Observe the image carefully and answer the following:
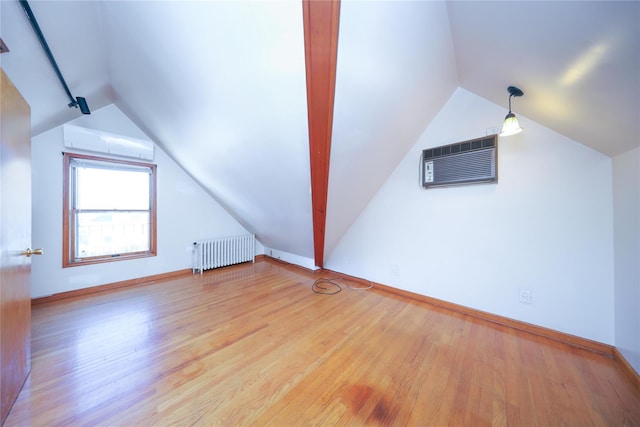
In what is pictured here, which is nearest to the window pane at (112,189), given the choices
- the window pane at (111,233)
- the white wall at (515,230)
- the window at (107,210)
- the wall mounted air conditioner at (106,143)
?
the window at (107,210)

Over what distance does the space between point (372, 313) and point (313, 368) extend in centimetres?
100

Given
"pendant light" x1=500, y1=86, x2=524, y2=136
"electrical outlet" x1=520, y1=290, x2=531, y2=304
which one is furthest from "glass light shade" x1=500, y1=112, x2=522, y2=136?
"electrical outlet" x1=520, y1=290, x2=531, y2=304

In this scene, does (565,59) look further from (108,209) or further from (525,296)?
(108,209)

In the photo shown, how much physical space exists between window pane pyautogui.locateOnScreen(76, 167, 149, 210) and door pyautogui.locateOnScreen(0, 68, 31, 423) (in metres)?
1.77

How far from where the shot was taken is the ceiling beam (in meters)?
1.02

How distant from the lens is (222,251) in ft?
12.1

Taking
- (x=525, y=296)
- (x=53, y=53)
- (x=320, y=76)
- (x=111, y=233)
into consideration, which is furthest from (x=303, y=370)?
(x=111, y=233)

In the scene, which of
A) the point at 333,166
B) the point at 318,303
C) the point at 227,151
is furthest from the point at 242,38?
the point at 318,303

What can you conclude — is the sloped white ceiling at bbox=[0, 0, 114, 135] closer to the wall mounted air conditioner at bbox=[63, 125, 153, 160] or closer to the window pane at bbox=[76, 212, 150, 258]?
the wall mounted air conditioner at bbox=[63, 125, 153, 160]

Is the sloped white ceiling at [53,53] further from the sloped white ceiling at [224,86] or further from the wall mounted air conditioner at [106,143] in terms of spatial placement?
the wall mounted air conditioner at [106,143]

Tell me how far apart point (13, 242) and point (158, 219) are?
2209mm

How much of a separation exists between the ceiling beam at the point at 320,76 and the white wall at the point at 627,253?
2067 mm

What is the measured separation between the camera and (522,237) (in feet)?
6.10

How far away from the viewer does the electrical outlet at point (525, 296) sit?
1847mm
